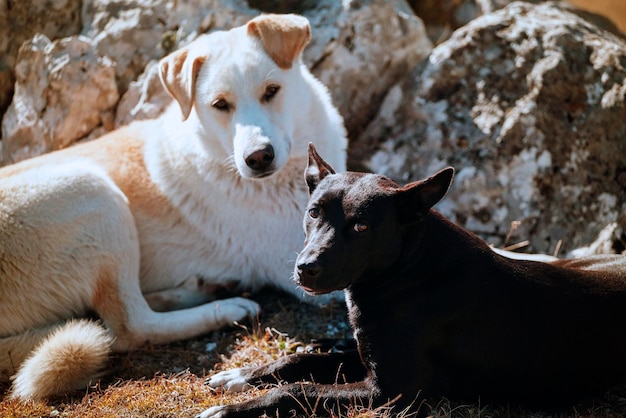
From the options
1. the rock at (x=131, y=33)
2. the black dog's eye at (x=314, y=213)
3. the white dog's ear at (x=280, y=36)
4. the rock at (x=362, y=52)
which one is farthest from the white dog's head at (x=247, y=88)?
the rock at (x=131, y=33)

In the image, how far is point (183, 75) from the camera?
176 inches

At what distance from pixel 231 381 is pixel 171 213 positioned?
1.66m

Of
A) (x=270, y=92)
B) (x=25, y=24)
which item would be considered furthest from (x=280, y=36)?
(x=25, y=24)

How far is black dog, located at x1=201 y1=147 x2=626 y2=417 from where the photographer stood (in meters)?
3.15

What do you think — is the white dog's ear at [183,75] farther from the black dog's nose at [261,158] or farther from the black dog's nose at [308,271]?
the black dog's nose at [308,271]

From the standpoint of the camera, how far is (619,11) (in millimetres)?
8820

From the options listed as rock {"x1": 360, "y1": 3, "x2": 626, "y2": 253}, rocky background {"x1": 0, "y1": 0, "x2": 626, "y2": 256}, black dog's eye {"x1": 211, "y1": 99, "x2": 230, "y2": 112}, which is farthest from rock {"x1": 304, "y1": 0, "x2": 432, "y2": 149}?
black dog's eye {"x1": 211, "y1": 99, "x2": 230, "y2": 112}

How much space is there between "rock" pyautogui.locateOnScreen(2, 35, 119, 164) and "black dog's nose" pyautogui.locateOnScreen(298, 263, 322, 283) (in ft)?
12.3

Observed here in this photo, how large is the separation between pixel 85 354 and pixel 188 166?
1.52 m

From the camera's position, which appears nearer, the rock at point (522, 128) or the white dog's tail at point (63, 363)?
the white dog's tail at point (63, 363)

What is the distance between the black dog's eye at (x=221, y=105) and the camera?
14.4 ft

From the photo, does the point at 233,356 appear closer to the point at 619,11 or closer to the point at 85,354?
the point at 85,354

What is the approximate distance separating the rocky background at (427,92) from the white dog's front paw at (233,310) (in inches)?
73.7

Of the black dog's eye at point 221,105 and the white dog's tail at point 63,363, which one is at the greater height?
the black dog's eye at point 221,105
